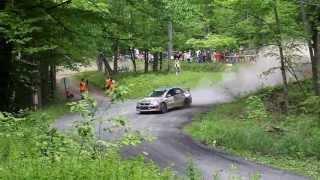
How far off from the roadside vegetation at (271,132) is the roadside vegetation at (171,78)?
17286mm

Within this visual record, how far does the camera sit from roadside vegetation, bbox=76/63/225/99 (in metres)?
50.2

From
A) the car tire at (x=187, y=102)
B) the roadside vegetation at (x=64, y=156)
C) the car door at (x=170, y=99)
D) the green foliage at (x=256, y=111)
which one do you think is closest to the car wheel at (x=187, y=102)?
the car tire at (x=187, y=102)

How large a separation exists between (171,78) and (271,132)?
92.2 feet

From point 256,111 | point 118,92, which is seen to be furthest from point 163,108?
point 118,92

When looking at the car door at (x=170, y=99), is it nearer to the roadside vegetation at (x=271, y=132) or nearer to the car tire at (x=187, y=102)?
the car tire at (x=187, y=102)

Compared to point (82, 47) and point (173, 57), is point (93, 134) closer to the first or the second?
point (82, 47)

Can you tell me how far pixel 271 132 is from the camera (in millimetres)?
24969

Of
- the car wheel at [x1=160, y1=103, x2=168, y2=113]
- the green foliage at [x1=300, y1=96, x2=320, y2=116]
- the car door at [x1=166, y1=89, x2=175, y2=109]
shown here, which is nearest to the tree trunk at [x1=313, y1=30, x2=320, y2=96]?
the green foliage at [x1=300, y1=96, x2=320, y2=116]

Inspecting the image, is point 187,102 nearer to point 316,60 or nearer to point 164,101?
point 164,101

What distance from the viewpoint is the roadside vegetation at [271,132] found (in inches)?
869

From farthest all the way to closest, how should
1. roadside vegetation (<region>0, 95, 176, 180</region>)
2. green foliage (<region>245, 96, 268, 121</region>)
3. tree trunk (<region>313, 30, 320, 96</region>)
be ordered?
tree trunk (<region>313, 30, 320, 96</region>), green foliage (<region>245, 96, 268, 121</region>), roadside vegetation (<region>0, 95, 176, 180</region>)

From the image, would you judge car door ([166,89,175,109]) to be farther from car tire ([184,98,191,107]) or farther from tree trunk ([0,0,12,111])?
tree trunk ([0,0,12,111])

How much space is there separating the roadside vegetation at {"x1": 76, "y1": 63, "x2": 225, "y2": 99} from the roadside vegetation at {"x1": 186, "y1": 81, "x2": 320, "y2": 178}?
56.7 feet

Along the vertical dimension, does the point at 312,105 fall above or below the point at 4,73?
below
